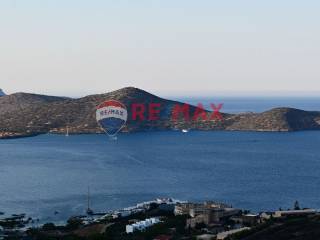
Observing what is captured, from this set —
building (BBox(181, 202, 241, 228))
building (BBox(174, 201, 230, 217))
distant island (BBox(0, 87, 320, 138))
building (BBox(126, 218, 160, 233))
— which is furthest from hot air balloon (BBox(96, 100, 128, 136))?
building (BBox(126, 218, 160, 233))

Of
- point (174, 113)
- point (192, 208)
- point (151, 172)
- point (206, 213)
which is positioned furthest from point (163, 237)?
point (174, 113)

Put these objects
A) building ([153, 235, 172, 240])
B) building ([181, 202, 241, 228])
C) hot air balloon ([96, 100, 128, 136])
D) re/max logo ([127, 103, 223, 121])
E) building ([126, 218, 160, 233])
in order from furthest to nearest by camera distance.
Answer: re/max logo ([127, 103, 223, 121]) → hot air balloon ([96, 100, 128, 136]) → building ([181, 202, 241, 228]) → building ([126, 218, 160, 233]) → building ([153, 235, 172, 240])

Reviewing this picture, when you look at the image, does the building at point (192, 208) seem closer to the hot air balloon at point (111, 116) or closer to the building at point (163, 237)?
the building at point (163, 237)

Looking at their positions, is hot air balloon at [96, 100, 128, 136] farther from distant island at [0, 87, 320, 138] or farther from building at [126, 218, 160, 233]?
building at [126, 218, 160, 233]

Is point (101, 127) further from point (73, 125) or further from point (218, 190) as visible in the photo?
point (218, 190)

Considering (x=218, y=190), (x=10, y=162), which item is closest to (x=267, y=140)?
(x=10, y=162)

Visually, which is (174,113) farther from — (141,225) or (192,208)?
(141,225)

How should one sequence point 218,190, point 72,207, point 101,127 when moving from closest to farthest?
1. point 72,207
2. point 218,190
3. point 101,127
